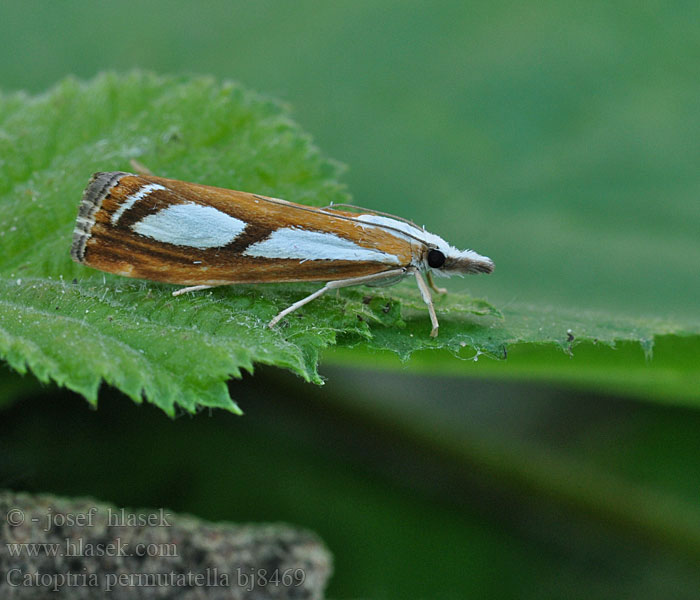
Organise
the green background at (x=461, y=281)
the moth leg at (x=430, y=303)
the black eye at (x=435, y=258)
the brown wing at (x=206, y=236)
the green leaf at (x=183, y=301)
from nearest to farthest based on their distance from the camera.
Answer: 1. the green leaf at (x=183, y=301)
2. the moth leg at (x=430, y=303)
3. the brown wing at (x=206, y=236)
4. the black eye at (x=435, y=258)
5. the green background at (x=461, y=281)

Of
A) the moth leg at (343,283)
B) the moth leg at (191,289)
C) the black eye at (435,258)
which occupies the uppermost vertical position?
the black eye at (435,258)

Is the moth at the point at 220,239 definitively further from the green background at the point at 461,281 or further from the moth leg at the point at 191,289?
the green background at the point at 461,281

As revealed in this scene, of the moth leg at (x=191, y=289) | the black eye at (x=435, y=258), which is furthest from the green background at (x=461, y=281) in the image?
the moth leg at (x=191, y=289)

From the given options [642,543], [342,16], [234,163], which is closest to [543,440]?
[642,543]

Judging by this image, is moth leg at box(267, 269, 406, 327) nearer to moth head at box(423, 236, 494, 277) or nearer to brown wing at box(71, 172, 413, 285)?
brown wing at box(71, 172, 413, 285)

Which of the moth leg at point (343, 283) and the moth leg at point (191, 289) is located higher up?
the moth leg at point (343, 283)

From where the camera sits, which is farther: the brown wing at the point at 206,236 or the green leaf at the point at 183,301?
the brown wing at the point at 206,236
